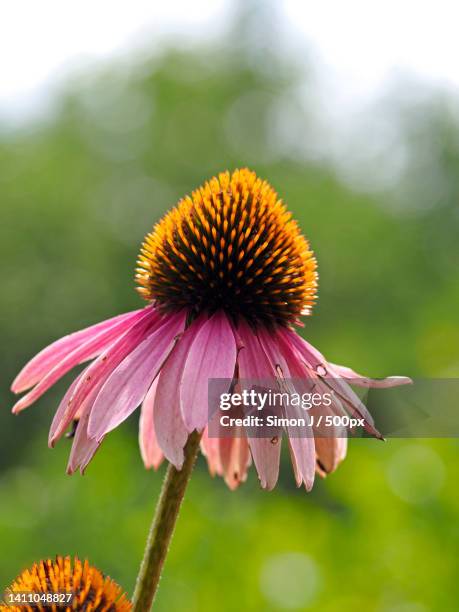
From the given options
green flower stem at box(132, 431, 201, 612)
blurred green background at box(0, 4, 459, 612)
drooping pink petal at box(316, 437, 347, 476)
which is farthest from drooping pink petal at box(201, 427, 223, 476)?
blurred green background at box(0, 4, 459, 612)

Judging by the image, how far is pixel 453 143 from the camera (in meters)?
15.5

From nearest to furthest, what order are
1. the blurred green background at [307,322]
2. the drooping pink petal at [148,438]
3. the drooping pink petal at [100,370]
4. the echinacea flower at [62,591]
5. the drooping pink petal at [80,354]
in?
the echinacea flower at [62,591] → the drooping pink petal at [100,370] → the drooping pink petal at [80,354] → the drooping pink petal at [148,438] → the blurred green background at [307,322]

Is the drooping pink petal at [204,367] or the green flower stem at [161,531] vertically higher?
the drooping pink petal at [204,367]

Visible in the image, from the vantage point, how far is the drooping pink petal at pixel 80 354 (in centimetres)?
110

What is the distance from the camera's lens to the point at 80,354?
1.17 m

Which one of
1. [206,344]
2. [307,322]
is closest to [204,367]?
[206,344]

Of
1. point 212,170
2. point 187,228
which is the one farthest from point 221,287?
point 212,170

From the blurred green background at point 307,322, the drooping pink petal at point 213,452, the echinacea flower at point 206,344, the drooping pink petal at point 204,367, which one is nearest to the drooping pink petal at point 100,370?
the echinacea flower at point 206,344

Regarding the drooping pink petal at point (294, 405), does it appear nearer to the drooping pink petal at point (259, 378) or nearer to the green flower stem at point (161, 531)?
the drooping pink petal at point (259, 378)

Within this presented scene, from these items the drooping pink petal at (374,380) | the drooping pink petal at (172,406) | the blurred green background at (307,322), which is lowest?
the drooping pink petal at (172,406)

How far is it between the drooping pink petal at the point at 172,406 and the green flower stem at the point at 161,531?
Answer: 0.04 meters

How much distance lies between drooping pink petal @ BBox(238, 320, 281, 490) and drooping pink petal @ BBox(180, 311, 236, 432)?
0.04 m

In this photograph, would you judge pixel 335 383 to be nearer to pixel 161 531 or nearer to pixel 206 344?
pixel 206 344

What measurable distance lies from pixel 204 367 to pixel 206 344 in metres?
0.05
